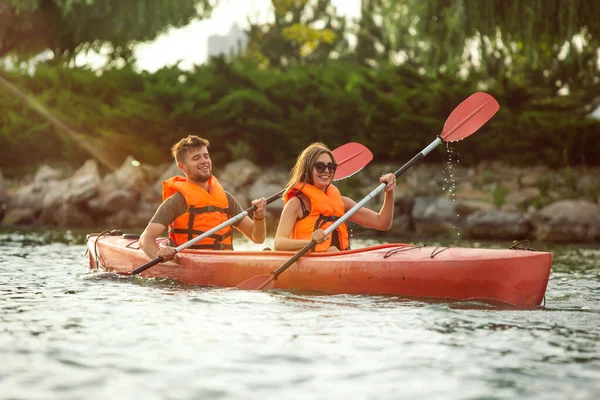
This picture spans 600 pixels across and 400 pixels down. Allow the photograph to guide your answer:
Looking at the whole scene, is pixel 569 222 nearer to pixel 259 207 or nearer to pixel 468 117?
pixel 468 117

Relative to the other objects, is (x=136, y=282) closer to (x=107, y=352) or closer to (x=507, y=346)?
(x=107, y=352)

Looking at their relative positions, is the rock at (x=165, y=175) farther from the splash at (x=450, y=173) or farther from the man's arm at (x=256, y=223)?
the man's arm at (x=256, y=223)

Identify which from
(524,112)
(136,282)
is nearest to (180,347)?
(136,282)

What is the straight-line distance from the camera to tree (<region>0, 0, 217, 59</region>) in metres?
17.6

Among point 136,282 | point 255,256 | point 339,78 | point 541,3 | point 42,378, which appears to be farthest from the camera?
point 339,78

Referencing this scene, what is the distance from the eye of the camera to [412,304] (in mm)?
5324

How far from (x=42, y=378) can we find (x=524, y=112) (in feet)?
41.9

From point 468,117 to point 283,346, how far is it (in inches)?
137

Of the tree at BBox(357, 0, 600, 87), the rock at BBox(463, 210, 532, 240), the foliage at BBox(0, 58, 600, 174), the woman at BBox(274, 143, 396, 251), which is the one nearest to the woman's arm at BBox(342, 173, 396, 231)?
the woman at BBox(274, 143, 396, 251)

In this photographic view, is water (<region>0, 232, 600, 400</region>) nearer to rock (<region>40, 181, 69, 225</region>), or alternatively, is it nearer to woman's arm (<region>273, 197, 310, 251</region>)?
woman's arm (<region>273, 197, 310, 251</region>)

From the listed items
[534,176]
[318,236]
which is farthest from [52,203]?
[318,236]

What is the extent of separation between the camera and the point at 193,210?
21.3 ft

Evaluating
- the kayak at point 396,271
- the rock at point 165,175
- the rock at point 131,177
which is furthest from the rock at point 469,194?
the kayak at point 396,271

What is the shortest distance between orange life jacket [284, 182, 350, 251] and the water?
0.50 metres
